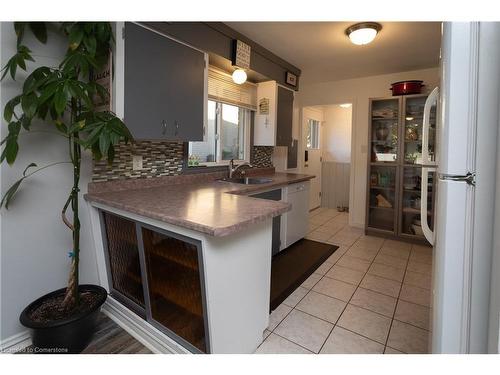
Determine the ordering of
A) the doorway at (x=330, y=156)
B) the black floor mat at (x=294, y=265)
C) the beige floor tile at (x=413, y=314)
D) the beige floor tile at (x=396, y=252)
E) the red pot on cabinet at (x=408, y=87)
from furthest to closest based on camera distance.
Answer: the doorway at (x=330, y=156) → the red pot on cabinet at (x=408, y=87) → the beige floor tile at (x=396, y=252) → the black floor mat at (x=294, y=265) → the beige floor tile at (x=413, y=314)

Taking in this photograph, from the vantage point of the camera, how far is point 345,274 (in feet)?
8.47

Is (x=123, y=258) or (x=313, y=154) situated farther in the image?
(x=313, y=154)

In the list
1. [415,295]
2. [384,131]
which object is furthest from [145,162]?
[384,131]

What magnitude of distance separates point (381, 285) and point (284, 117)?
221 centimetres

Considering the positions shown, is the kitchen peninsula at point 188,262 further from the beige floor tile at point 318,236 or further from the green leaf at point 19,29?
the beige floor tile at point 318,236

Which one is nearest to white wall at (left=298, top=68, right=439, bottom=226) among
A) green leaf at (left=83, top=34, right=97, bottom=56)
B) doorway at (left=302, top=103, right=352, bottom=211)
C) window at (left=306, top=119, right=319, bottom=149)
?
window at (left=306, top=119, right=319, bottom=149)

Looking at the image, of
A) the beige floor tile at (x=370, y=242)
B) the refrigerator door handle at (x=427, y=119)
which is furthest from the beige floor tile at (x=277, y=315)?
the beige floor tile at (x=370, y=242)

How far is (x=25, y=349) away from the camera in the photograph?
156 cm

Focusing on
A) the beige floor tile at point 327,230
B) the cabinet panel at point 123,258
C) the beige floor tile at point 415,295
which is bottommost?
the beige floor tile at point 415,295

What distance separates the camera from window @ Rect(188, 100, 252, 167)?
9.14 ft

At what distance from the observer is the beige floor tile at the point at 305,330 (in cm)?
164

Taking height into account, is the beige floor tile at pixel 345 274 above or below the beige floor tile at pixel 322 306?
above

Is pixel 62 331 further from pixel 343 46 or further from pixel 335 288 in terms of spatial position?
pixel 343 46

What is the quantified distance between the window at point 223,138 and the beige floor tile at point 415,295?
7.15 feet
